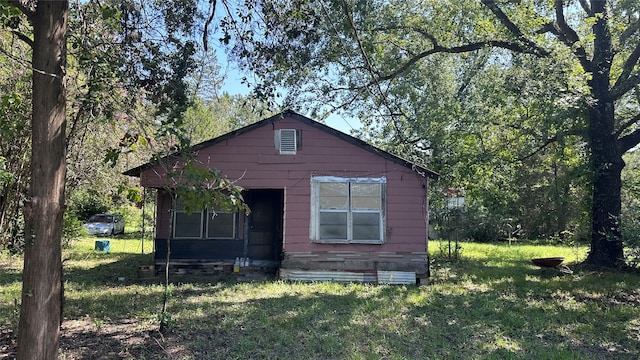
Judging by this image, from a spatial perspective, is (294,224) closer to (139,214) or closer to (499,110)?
(499,110)

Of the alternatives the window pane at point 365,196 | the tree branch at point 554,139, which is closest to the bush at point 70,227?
the window pane at point 365,196

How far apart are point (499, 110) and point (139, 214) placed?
82.6ft

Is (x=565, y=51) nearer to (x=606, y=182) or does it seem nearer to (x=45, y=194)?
(x=606, y=182)

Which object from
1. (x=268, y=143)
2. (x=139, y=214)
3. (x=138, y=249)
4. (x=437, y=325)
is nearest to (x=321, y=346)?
(x=437, y=325)

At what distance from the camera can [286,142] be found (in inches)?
430

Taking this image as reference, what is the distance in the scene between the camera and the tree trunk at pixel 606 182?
1231 centimetres

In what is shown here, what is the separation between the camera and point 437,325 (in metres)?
6.93

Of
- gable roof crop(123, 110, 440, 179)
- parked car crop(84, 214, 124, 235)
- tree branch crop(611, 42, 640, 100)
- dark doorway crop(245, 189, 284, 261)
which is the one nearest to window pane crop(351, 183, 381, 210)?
gable roof crop(123, 110, 440, 179)

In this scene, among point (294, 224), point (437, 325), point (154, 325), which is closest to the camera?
point (154, 325)

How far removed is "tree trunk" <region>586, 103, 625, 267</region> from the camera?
12.3 meters

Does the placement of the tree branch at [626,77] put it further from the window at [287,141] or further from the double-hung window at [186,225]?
the double-hung window at [186,225]

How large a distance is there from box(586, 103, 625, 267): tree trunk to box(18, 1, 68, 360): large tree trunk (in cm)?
1263

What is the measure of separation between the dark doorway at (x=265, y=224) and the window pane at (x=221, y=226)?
1.53 ft

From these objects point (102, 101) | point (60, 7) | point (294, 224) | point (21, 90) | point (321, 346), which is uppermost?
point (21, 90)
